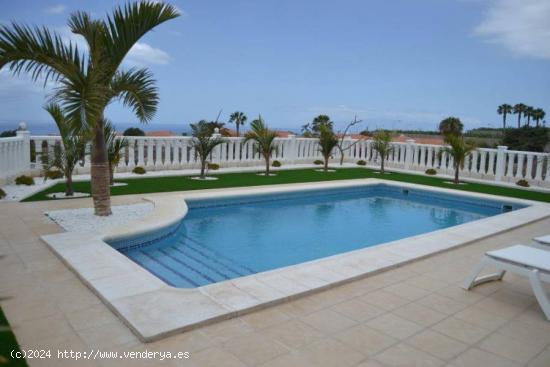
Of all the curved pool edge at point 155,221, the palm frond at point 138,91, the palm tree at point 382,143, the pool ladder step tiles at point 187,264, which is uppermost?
the palm frond at point 138,91

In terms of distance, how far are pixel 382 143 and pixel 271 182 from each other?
5.36 m

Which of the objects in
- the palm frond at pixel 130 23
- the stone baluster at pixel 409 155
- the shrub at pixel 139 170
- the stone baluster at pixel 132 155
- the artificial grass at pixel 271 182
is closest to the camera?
the palm frond at pixel 130 23

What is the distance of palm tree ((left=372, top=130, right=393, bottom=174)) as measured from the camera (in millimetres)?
15297

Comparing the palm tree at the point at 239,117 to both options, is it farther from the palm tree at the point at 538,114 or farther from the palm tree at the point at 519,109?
the palm tree at the point at 538,114

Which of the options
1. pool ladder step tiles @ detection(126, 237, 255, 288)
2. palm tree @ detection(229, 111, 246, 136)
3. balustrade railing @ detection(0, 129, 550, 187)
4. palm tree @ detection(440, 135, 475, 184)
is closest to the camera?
pool ladder step tiles @ detection(126, 237, 255, 288)

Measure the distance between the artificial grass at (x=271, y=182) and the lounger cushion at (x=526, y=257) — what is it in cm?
741

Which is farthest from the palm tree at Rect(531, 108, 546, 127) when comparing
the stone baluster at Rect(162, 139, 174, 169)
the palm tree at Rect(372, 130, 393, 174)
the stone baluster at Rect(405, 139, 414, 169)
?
the stone baluster at Rect(162, 139, 174, 169)

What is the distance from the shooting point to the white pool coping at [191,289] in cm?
349

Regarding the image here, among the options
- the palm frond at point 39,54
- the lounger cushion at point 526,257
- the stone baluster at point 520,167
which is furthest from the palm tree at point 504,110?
the palm frond at point 39,54

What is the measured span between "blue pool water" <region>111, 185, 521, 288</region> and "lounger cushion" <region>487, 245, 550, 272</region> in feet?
9.40

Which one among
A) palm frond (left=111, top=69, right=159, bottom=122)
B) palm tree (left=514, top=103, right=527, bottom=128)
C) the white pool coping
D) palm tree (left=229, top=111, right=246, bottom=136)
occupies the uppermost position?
palm tree (left=514, top=103, right=527, bottom=128)

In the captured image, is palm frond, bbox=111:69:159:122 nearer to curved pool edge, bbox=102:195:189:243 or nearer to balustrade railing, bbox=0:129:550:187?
curved pool edge, bbox=102:195:189:243

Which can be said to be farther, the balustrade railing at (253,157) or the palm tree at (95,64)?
the balustrade railing at (253,157)

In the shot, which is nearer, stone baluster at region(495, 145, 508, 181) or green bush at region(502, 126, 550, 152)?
stone baluster at region(495, 145, 508, 181)
